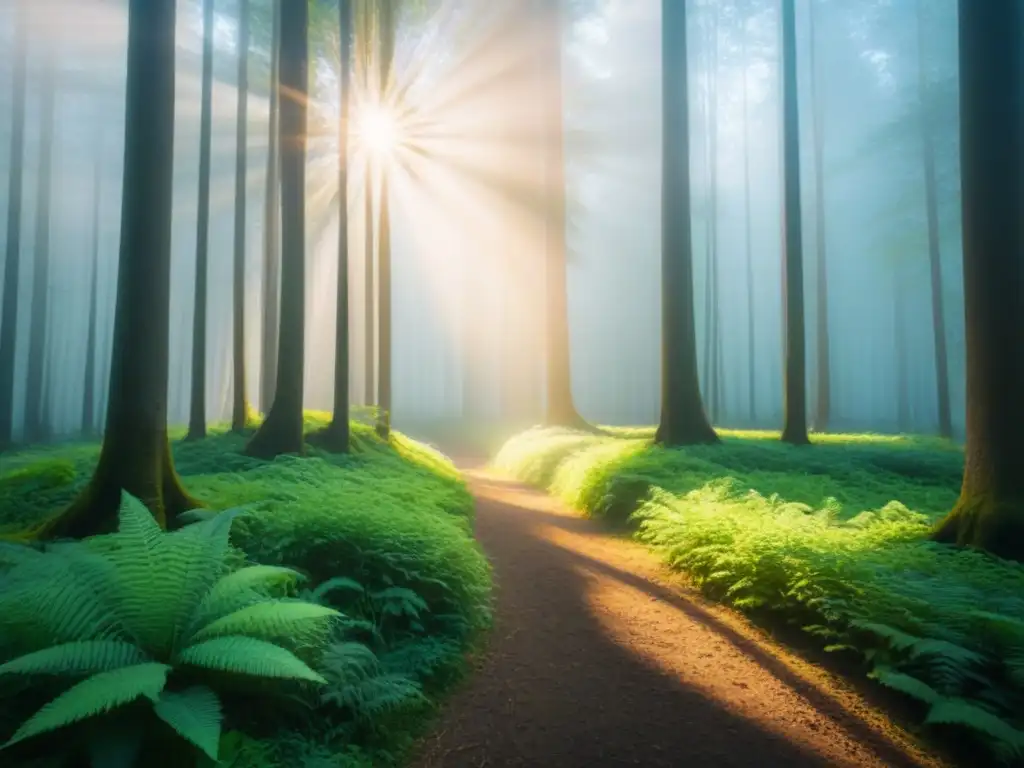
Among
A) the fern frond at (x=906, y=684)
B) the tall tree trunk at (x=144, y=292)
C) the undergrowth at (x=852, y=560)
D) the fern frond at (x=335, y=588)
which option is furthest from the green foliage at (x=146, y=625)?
the undergrowth at (x=852, y=560)

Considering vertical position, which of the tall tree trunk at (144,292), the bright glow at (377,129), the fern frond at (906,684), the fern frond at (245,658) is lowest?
the fern frond at (906,684)

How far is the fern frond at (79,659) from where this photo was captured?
2559 mm

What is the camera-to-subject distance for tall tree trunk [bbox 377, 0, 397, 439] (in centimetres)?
1548

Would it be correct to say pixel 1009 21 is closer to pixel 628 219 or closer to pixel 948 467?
pixel 948 467

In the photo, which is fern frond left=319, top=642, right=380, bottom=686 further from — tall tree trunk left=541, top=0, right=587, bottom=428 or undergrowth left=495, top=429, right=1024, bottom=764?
tall tree trunk left=541, top=0, right=587, bottom=428

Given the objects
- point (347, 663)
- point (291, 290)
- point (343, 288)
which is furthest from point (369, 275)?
point (347, 663)

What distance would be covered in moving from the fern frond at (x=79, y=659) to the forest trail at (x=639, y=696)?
5.69 ft

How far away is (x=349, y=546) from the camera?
201 inches

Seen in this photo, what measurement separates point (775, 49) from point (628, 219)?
21.9 m

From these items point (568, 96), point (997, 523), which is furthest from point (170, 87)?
point (568, 96)

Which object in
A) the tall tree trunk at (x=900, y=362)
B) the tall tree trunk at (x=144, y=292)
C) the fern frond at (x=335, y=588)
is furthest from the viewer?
the tall tree trunk at (x=900, y=362)

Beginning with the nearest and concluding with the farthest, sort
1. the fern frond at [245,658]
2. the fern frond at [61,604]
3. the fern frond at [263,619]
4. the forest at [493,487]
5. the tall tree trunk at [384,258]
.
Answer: the fern frond at [245,658] → the fern frond at [61,604] → the fern frond at [263,619] → the forest at [493,487] → the tall tree trunk at [384,258]

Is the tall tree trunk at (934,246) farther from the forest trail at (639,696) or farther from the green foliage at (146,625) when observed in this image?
the green foliage at (146,625)

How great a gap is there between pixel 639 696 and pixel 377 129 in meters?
17.5
